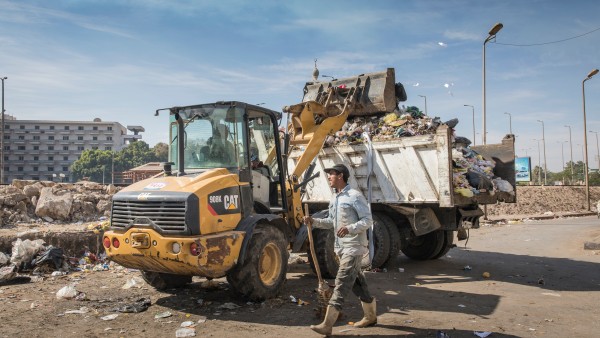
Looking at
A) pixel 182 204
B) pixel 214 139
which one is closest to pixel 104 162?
pixel 214 139

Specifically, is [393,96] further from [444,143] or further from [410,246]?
[410,246]

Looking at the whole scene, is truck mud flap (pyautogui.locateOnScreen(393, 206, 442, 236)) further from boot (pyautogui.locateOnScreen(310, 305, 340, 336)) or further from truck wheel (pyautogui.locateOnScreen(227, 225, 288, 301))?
boot (pyautogui.locateOnScreen(310, 305, 340, 336))

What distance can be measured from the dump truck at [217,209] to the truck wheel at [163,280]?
0.01 m

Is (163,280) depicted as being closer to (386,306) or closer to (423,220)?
(386,306)

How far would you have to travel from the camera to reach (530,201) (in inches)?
952

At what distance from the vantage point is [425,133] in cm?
768

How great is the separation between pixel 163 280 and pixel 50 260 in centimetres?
258

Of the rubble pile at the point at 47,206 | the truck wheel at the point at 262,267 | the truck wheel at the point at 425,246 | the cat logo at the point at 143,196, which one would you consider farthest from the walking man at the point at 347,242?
the rubble pile at the point at 47,206

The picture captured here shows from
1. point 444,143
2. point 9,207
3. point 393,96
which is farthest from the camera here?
point 9,207

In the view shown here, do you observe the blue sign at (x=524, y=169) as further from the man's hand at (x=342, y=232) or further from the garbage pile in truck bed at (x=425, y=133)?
the man's hand at (x=342, y=232)

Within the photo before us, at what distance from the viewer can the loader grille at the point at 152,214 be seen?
5000 millimetres

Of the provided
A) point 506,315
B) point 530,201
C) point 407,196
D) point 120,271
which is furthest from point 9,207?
point 530,201

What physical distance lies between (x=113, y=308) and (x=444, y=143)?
197 inches

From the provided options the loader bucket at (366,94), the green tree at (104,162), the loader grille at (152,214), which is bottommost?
the loader grille at (152,214)
